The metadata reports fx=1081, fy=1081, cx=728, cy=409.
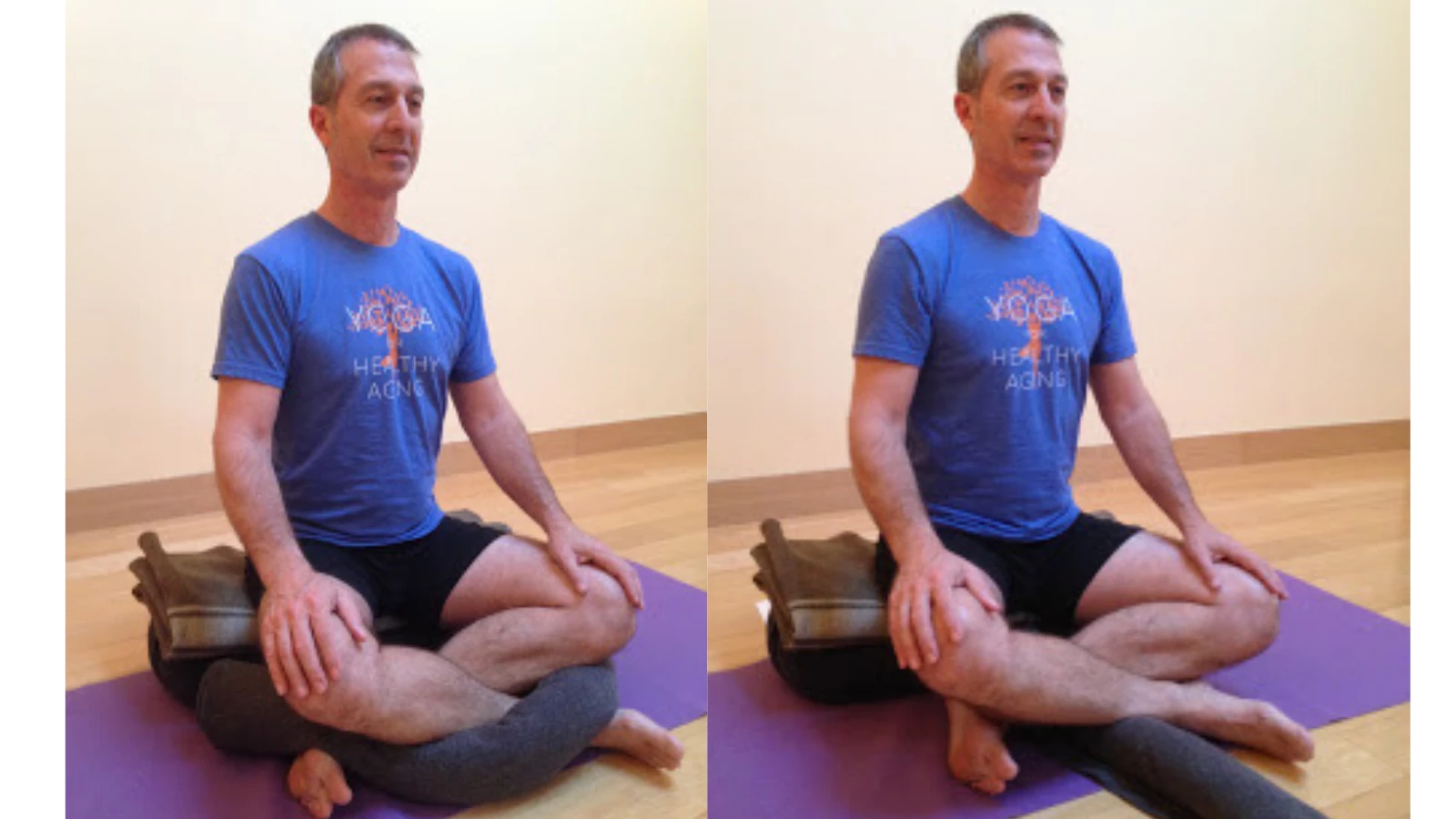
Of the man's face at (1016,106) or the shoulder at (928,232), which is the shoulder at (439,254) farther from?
A: the man's face at (1016,106)

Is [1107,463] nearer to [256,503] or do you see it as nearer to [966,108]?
[966,108]

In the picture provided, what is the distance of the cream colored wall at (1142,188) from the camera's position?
112 cm

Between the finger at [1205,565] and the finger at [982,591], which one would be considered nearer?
the finger at [982,591]

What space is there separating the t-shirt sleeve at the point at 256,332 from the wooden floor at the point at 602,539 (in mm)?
147

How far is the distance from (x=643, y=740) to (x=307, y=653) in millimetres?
366

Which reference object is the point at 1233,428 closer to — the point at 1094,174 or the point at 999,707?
the point at 1094,174

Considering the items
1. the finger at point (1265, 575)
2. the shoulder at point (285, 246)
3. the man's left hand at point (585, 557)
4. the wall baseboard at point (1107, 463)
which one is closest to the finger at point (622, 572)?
the man's left hand at point (585, 557)

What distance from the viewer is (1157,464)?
123 cm

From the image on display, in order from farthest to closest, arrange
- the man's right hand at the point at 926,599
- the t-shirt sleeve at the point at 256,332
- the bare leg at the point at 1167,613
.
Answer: the bare leg at the point at 1167,613 < the man's right hand at the point at 926,599 < the t-shirt sleeve at the point at 256,332

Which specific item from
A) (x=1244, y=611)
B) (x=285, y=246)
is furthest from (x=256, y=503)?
(x=1244, y=611)

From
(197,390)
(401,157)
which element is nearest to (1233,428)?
(401,157)

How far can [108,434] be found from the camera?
1014 millimetres
